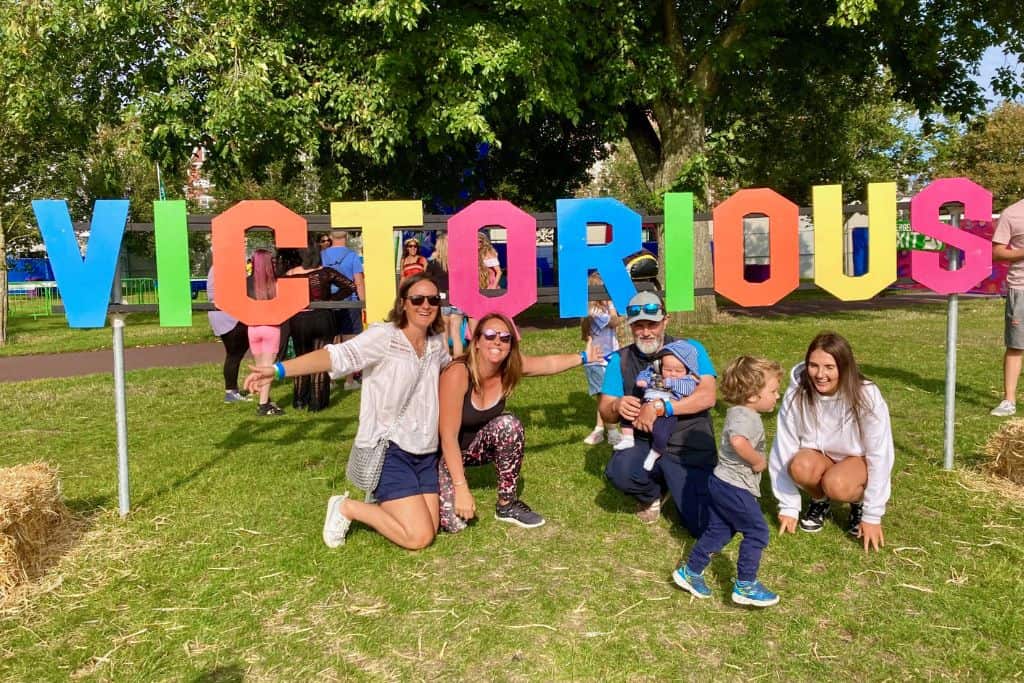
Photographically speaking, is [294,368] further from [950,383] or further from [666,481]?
[950,383]

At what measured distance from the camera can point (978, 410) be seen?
7312 millimetres

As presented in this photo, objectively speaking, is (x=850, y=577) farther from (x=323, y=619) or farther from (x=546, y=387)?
(x=546, y=387)

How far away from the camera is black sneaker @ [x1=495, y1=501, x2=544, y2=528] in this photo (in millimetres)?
4586

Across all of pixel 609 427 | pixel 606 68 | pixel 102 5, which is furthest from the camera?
pixel 606 68

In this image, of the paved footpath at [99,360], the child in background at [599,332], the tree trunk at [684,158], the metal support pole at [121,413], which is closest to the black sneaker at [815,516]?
the child in background at [599,332]

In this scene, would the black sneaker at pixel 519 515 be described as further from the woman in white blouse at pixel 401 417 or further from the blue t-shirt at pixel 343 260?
the blue t-shirt at pixel 343 260

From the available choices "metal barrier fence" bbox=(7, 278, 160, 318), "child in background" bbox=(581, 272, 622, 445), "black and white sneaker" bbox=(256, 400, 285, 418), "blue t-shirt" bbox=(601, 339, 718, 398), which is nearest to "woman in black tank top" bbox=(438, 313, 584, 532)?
"blue t-shirt" bbox=(601, 339, 718, 398)

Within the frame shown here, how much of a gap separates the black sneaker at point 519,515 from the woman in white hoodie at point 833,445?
148 cm

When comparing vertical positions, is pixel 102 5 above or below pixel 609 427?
above

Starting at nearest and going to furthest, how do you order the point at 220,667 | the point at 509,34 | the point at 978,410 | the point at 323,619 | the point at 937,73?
the point at 220,667
the point at 323,619
the point at 978,410
the point at 509,34
the point at 937,73

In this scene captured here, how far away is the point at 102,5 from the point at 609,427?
9401 mm

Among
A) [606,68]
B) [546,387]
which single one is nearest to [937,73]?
[606,68]

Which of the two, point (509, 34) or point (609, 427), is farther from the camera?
point (509, 34)

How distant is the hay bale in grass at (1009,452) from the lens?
5004 mm
